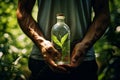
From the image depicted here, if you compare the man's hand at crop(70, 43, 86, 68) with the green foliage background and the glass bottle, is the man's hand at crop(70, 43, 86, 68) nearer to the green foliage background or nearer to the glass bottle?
the glass bottle

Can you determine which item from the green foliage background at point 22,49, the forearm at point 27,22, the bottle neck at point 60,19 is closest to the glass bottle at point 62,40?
the bottle neck at point 60,19

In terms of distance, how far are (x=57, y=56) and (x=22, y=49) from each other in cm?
256

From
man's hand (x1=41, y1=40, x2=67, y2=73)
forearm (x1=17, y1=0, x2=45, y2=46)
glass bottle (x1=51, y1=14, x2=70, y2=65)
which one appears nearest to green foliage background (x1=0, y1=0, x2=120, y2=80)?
forearm (x1=17, y1=0, x2=45, y2=46)

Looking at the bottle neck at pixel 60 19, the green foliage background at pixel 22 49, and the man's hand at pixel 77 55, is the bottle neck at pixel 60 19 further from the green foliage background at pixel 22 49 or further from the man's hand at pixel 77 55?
the green foliage background at pixel 22 49

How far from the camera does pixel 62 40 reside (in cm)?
291

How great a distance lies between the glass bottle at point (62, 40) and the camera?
113 inches

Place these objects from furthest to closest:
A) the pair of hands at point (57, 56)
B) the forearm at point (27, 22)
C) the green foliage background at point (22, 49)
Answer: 1. the green foliage background at point (22, 49)
2. the forearm at point (27, 22)
3. the pair of hands at point (57, 56)

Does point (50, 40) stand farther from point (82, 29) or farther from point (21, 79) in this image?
point (21, 79)

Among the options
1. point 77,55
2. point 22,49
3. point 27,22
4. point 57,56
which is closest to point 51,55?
point 57,56

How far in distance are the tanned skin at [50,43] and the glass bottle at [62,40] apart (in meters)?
0.04

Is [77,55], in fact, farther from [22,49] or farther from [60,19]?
[22,49]

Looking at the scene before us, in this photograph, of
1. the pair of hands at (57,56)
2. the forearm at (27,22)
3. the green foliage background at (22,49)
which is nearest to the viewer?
the pair of hands at (57,56)

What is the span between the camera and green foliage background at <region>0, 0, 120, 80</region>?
4.34 meters

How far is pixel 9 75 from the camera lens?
4.32 m
